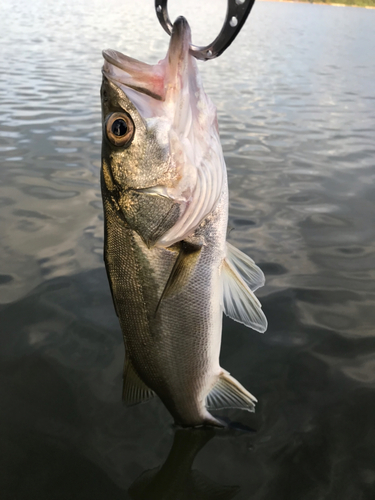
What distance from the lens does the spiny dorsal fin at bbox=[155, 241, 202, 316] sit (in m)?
2.13

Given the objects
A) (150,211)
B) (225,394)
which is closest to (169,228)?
(150,211)

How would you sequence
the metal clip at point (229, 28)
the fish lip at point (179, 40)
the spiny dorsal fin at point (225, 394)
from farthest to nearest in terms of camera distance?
the spiny dorsal fin at point (225, 394) → the fish lip at point (179, 40) → the metal clip at point (229, 28)

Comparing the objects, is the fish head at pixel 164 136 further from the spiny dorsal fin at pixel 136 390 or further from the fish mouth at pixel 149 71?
the spiny dorsal fin at pixel 136 390

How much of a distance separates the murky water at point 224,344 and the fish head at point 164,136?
1543mm

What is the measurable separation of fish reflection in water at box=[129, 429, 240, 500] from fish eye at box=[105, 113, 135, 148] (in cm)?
191

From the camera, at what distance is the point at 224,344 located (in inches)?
140

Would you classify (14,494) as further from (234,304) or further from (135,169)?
(135,169)

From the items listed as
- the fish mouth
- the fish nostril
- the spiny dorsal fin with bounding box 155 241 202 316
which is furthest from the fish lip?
the spiny dorsal fin with bounding box 155 241 202 316

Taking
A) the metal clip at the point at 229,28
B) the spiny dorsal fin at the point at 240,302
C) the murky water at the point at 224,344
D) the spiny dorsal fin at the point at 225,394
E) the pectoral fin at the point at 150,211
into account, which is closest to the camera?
the metal clip at the point at 229,28

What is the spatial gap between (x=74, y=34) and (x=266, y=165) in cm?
2374

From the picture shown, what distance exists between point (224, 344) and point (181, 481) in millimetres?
1165

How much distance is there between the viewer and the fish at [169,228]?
1.96m

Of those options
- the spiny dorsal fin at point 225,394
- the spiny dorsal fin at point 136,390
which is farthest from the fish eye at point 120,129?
the spiny dorsal fin at point 225,394

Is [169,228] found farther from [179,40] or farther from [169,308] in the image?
[179,40]
